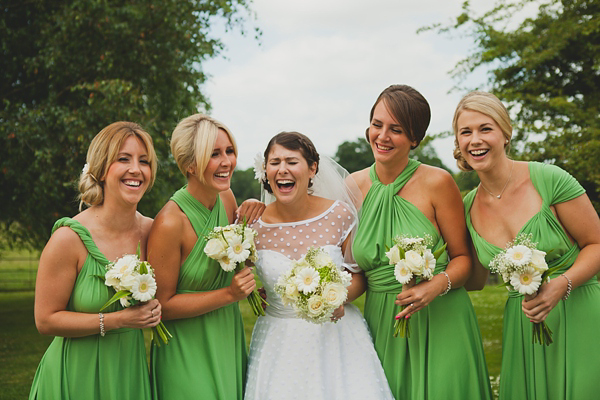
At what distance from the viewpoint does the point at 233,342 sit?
16.5ft

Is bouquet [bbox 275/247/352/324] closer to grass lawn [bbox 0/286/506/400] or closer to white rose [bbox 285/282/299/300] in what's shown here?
white rose [bbox 285/282/299/300]

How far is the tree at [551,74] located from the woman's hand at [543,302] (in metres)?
6.59

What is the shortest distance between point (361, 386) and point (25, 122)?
383 inches

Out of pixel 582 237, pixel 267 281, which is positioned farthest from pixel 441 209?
pixel 267 281

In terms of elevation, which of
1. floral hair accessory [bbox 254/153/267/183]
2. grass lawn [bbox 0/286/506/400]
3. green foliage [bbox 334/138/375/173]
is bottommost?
grass lawn [bbox 0/286/506/400]

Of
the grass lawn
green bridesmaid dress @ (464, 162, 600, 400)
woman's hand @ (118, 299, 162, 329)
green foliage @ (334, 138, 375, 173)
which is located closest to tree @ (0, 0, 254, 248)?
the grass lawn

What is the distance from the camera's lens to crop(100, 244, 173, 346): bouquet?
4.24 metres

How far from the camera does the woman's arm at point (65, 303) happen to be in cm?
438

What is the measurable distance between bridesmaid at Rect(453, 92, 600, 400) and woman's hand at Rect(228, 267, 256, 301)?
1.86 metres

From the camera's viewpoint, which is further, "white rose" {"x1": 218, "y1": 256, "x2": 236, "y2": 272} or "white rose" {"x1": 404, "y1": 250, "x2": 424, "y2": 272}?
"white rose" {"x1": 218, "y1": 256, "x2": 236, "y2": 272}

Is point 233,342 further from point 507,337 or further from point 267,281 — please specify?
point 507,337

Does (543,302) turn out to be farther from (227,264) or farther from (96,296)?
(96,296)

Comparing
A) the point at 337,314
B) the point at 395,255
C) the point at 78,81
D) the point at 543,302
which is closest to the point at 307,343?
the point at 337,314

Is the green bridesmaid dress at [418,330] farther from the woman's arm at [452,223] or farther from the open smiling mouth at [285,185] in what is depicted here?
the open smiling mouth at [285,185]
